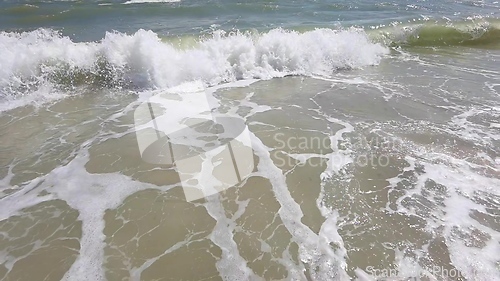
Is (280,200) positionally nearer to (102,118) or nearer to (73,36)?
(102,118)

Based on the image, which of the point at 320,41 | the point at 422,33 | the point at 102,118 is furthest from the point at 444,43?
the point at 102,118

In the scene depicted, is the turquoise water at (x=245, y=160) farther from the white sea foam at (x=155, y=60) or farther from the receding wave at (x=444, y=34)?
the receding wave at (x=444, y=34)

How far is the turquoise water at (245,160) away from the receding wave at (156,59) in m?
0.04

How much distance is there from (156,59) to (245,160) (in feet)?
14.5

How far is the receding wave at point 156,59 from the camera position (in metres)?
7.22

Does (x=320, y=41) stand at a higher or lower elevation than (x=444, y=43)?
higher

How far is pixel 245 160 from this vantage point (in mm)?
4578

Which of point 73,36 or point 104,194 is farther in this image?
point 73,36

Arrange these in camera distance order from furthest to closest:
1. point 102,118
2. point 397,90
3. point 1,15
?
point 1,15
point 397,90
point 102,118

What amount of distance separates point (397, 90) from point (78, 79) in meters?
6.89

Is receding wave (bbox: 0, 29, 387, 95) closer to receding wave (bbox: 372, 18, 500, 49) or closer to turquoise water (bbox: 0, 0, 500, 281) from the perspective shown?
turquoise water (bbox: 0, 0, 500, 281)

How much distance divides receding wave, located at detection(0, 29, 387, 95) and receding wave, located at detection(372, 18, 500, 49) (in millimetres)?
2641

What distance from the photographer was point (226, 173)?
4.32 metres

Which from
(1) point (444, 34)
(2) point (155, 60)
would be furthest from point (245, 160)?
(1) point (444, 34)
